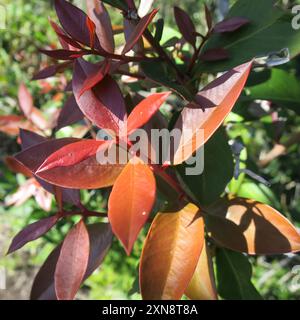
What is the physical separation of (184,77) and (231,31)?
0.38 ft

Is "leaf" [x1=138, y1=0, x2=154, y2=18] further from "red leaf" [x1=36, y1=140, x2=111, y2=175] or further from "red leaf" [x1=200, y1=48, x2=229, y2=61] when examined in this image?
"red leaf" [x1=36, y1=140, x2=111, y2=175]

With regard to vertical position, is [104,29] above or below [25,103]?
above

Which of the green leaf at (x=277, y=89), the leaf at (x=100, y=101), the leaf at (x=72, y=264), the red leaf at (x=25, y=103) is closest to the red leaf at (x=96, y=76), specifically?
the leaf at (x=100, y=101)

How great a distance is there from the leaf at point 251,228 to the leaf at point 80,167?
20 cm

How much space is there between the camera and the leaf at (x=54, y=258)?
71 centimetres

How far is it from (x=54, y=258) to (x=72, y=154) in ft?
0.84

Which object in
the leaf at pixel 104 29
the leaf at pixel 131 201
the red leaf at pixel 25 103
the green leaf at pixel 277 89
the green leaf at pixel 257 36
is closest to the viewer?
the leaf at pixel 131 201

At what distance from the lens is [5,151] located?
274cm

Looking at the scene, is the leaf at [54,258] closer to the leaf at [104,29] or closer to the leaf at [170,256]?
the leaf at [170,256]

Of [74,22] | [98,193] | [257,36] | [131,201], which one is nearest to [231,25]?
[257,36]

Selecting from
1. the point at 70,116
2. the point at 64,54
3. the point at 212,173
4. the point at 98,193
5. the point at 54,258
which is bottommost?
the point at 98,193

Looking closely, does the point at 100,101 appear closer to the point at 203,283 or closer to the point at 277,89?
the point at 203,283

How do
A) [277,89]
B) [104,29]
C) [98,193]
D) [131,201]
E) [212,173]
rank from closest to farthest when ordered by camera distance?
[131,201] < [104,29] < [212,173] < [277,89] < [98,193]

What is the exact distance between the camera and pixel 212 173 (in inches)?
28.8
